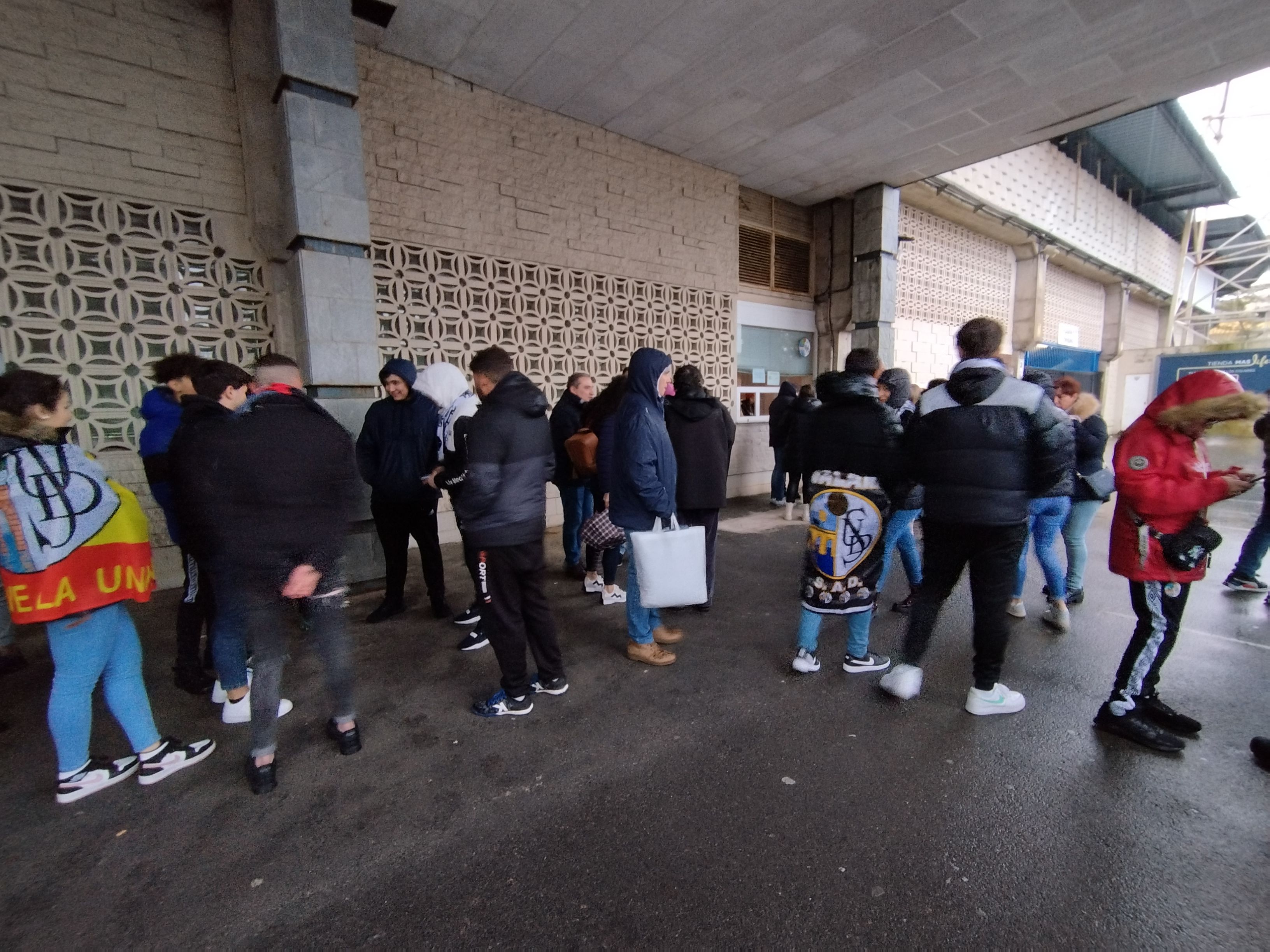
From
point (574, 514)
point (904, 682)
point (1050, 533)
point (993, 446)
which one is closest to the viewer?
point (993, 446)

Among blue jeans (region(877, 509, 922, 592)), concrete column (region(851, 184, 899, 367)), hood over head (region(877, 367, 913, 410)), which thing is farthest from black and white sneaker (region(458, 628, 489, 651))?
concrete column (region(851, 184, 899, 367))

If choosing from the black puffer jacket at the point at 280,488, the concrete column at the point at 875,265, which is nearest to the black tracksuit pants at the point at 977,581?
the black puffer jacket at the point at 280,488

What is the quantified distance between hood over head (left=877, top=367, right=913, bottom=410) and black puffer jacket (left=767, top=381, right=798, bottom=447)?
2.90 meters

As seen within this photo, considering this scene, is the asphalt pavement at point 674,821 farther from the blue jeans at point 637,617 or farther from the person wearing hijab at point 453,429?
the person wearing hijab at point 453,429

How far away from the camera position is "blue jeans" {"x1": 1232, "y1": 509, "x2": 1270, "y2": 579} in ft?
13.4

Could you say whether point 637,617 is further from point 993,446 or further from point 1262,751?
point 1262,751

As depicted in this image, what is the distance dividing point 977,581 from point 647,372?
6.05ft

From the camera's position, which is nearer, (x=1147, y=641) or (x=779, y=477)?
(x=1147, y=641)

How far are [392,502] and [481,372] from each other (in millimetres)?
1543

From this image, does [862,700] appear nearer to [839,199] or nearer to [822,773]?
[822,773]

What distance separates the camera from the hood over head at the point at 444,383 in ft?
11.4

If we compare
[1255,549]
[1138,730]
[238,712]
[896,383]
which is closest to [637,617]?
[238,712]

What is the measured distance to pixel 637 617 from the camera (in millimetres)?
3217

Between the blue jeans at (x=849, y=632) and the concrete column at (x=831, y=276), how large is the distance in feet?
23.3
